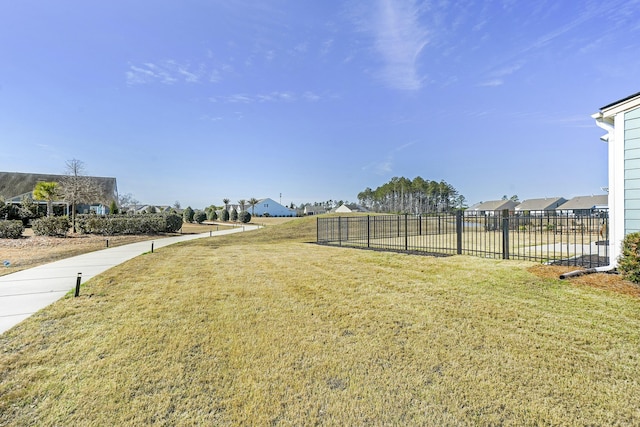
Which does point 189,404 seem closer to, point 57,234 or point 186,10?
point 186,10

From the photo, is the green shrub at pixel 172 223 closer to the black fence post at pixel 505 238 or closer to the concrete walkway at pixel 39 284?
the concrete walkway at pixel 39 284

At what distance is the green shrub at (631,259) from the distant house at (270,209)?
65933 millimetres

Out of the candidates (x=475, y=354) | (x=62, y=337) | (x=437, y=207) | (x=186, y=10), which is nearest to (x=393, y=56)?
(x=186, y=10)

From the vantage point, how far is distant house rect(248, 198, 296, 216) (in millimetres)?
70312

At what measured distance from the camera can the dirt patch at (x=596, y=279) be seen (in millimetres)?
4910

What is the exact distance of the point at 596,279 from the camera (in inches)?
217

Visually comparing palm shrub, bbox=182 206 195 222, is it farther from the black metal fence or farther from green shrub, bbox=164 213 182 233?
the black metal fence

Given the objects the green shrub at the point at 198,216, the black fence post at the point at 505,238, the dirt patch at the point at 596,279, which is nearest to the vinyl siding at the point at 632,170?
the dirt patch at the point at 596,279

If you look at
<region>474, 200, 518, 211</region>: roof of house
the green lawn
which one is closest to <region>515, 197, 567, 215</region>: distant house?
<region>474, 200, 518, 211</region>: roof of house

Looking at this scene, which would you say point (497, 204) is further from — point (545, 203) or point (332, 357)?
point (332, 357)

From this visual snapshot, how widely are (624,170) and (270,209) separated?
2747 inches

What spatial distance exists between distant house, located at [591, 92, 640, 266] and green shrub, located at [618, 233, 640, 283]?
601 millimetres

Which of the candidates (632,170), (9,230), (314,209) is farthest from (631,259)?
(314,209)

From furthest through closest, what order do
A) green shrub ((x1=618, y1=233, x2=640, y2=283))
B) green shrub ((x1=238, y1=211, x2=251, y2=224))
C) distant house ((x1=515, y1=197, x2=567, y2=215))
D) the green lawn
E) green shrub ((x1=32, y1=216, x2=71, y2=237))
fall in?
distant house ((x1=515, y1=197, x2=567, y2=215)), green shrub ((x1=238, y1=211, x2=251, y2=224)), green shrub ((x1=32, y1=216, x2=71, y2=237)), green shrub ((x1=618, y1=233, x2=640, y2=283)), the green lawn
